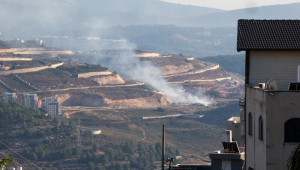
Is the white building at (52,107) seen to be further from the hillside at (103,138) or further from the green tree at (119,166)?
the green tree at (119,166)

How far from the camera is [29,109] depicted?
150m

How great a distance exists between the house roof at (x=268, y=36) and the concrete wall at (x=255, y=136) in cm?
166

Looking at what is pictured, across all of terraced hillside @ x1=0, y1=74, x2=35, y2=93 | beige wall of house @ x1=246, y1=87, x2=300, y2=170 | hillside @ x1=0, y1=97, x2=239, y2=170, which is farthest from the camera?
terraced hillside @ x1=0, y1=74, x2=35, y2=93

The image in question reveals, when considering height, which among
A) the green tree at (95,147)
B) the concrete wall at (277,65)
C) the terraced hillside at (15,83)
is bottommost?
the green tree at (95,147)

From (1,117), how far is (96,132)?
68.3 feet

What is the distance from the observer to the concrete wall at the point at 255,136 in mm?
24109

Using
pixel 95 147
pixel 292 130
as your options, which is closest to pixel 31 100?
pixel 95 147

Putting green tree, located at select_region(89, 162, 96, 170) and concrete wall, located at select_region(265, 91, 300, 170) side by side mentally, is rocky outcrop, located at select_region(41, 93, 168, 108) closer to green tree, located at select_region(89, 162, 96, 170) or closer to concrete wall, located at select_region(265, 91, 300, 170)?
green tree, located at select_region(89, 162, 96, 170)

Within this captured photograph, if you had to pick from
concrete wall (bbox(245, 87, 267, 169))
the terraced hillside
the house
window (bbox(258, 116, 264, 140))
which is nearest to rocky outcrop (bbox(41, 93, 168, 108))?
the terraced hillside

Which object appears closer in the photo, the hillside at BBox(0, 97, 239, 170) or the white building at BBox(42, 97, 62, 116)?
the hillside at BBox(0, 97, 239, 170)

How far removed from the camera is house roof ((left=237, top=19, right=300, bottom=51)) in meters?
25.9

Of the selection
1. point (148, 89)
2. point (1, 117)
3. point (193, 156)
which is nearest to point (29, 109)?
point (1, 117)

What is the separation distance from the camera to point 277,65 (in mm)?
26438

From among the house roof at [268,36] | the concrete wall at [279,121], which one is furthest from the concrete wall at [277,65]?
the concrete wall at [279,121]
